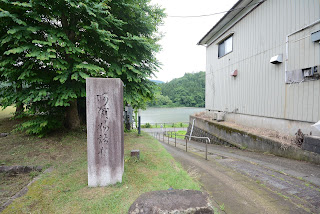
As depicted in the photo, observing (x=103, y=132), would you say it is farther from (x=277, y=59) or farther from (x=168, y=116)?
(x=168, y=116)

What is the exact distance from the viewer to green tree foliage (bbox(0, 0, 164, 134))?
5.15 m

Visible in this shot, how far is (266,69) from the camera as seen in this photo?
26.8 ft

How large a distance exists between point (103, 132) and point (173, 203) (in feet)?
6.98

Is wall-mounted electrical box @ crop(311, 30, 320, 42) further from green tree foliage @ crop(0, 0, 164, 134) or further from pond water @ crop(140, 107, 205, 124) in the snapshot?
pond water @ crop(140, 107, 205, 124)

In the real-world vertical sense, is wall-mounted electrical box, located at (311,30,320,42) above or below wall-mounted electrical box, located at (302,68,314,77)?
above

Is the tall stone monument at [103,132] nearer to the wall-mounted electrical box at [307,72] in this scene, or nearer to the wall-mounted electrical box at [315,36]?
the wall-mounted electrical box at [307,72]

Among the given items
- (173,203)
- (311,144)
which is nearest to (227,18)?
(311,144)

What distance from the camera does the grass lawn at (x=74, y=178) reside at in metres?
3.07

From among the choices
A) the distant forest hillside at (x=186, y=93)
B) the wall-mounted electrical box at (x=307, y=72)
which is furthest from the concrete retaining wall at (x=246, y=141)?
the distant forest hillside at (x=186, y=93)

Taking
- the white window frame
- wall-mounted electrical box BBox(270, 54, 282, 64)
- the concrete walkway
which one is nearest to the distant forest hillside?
the white window frame

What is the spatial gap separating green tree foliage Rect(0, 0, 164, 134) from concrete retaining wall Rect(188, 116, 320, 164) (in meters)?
5.08

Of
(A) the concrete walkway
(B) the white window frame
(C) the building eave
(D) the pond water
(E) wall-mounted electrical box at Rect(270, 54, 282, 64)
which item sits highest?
(C) the building eave

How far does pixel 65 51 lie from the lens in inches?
229

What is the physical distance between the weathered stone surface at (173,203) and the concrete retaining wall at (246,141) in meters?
5.06
